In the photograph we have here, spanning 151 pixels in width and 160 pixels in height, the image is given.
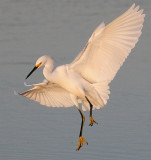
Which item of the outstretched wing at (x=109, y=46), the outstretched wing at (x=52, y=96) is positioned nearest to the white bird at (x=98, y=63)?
the outstretched wing at (x=109, y=46)

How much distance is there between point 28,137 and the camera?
11.6 metres

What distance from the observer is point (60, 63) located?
14.6 m

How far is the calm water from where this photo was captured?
36.8 ft

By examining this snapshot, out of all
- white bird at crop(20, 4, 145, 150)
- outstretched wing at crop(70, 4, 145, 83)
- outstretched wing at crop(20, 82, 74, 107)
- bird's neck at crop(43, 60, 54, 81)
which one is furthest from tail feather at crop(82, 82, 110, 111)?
outstretched wing at crop(20, 82, 74, 107)

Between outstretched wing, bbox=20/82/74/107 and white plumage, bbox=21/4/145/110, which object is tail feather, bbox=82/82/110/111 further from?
outstretched wing, bbox=20/82/74/107

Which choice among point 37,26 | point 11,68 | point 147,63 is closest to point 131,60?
point 147,63

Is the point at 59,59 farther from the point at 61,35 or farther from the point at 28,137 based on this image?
the point at 28,137

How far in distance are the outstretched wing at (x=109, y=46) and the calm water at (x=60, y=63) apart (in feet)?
3.71

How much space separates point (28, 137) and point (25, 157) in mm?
702

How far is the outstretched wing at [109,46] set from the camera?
1015 cm

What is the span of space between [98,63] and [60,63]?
13.0 feet

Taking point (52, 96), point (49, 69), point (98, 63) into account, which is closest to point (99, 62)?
point (98, 63)

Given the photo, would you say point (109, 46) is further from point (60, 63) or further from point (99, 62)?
point (60, 63)

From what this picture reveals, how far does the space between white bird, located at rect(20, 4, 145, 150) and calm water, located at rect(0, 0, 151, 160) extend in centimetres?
59
